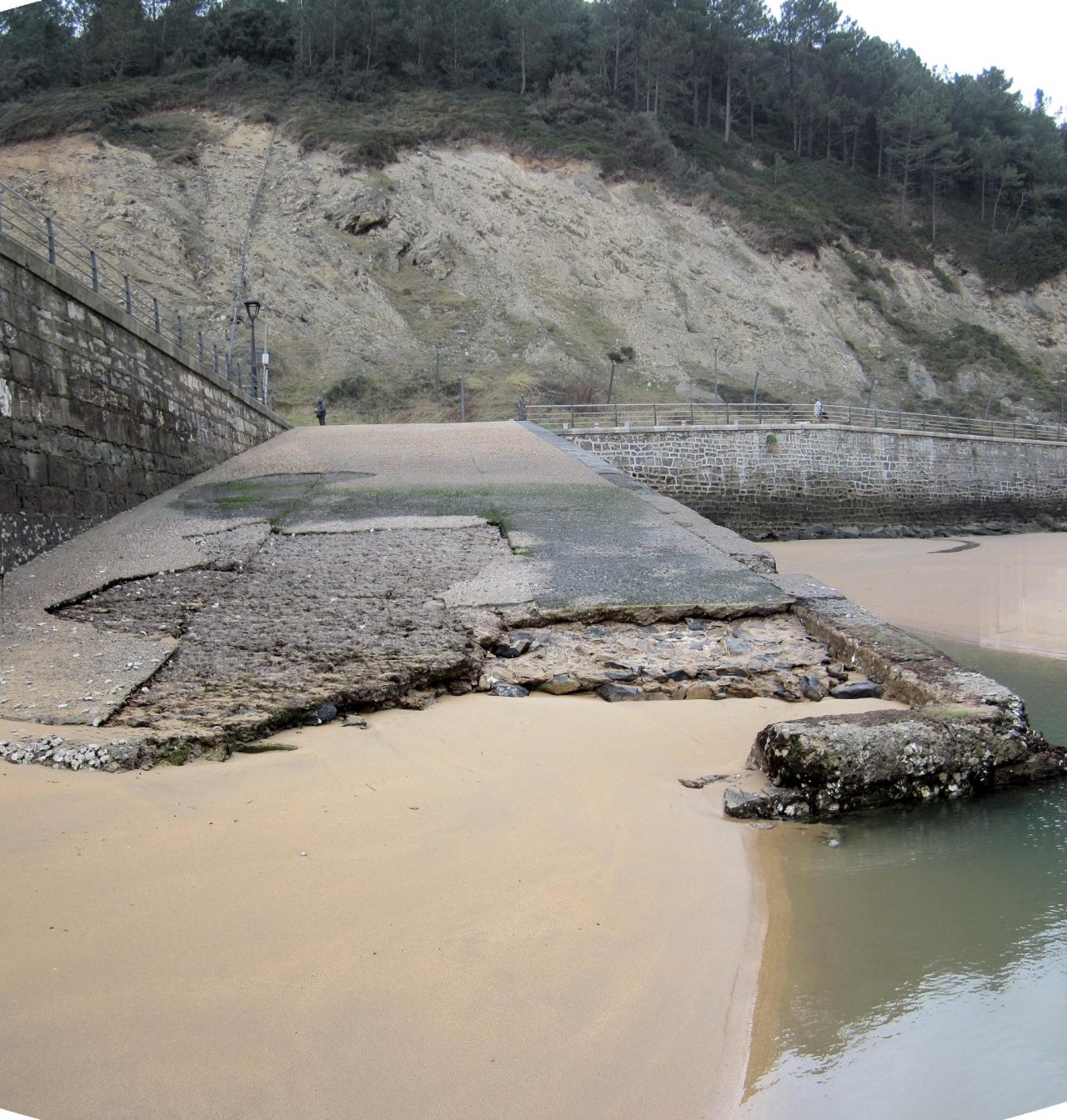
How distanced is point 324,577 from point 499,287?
105ft

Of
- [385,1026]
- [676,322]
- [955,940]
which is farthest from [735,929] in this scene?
[676,322]

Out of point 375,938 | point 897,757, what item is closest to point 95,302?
point 375,938

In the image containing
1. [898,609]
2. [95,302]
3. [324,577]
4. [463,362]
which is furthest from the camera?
[463,362]

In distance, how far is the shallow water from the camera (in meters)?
1.77

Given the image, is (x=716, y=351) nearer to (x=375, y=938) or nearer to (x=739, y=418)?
(x=739, y=418)

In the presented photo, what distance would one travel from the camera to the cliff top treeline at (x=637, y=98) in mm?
42531

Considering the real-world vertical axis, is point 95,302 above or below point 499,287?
below

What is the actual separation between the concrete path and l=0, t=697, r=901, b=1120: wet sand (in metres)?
0.80

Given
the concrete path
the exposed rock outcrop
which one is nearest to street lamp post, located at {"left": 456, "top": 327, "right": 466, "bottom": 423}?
the concrete path

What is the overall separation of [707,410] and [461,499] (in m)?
21.3

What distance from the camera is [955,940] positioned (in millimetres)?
2309

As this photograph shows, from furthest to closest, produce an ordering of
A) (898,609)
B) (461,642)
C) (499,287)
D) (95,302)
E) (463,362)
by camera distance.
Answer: (499,287)
(463,362)
(898,609)
(95,302)
(461,642)

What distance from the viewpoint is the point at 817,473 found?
75.9ft

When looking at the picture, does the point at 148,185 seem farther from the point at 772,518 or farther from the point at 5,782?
the point at 5,782
